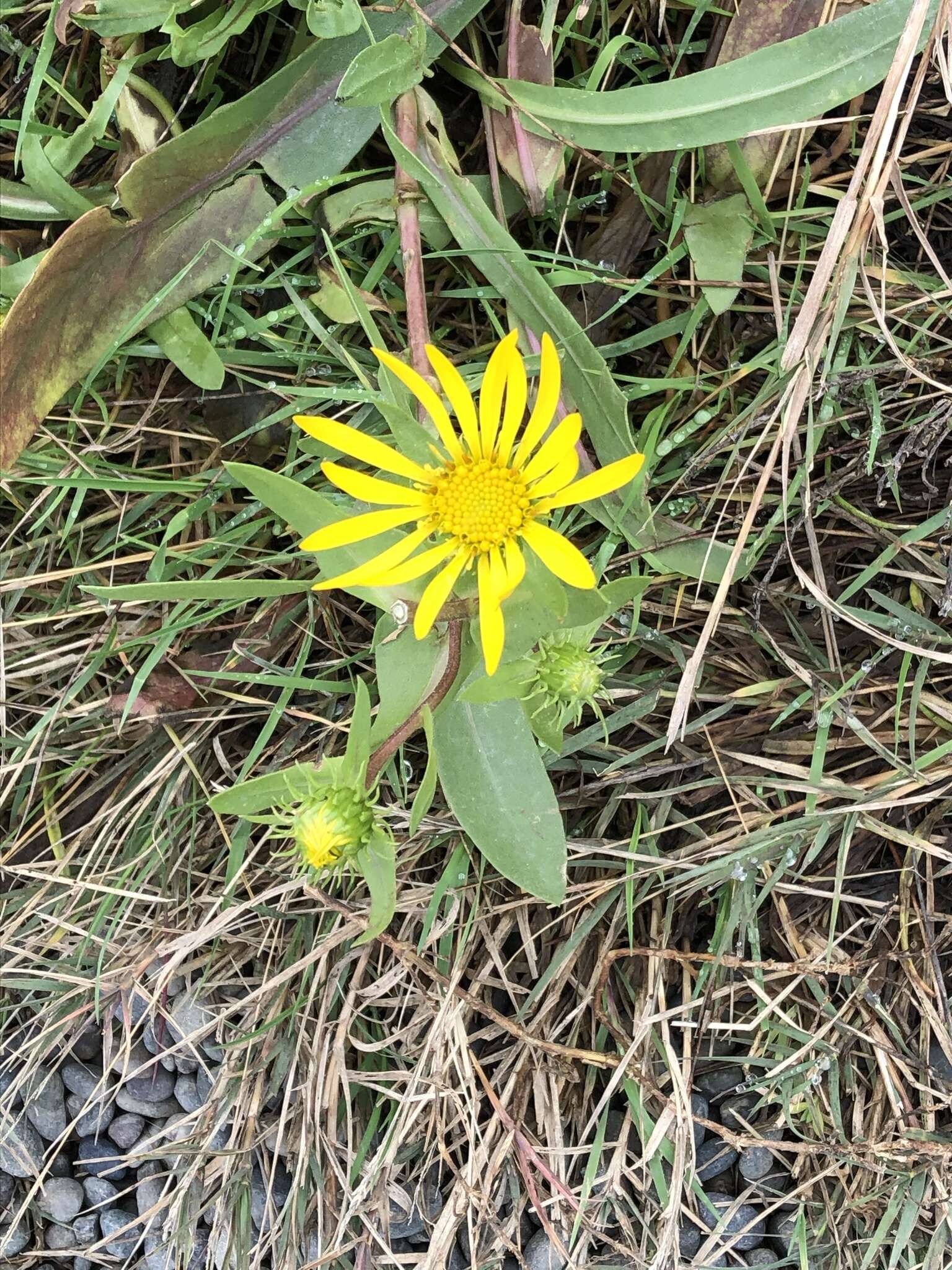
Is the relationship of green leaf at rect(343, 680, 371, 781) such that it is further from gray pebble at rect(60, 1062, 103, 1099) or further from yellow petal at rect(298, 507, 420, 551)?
gray pebble at rect(60, 1062, 103, 1099)

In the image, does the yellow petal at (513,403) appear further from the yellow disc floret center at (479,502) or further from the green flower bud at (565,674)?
the green flower bud at (565,674)

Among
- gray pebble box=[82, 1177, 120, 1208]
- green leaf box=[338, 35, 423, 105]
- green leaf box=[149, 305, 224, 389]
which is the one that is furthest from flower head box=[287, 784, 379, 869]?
gray pebble box=[82, 1177, 120, 1208]

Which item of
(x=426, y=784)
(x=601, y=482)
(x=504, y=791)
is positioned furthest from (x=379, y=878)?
(x=601, y=482)

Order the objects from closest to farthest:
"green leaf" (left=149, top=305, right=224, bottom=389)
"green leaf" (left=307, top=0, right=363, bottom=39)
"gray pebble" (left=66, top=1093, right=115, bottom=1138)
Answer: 1. "green leaf" (left=307, top=0, right=363, bottom=39)
2. "green leaf" (left=149, top=305, right=224, bottom=389)
3. "gray pebble" (left=66, top=1093, right=115, bottom=1138)

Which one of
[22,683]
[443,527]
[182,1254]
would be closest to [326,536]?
[443,527]

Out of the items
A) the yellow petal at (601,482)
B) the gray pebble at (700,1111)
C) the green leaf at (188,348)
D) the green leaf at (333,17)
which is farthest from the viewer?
the gray pebble at (700,1111)

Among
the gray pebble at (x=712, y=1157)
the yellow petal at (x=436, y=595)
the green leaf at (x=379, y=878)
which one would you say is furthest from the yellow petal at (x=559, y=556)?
the gray pebble at (x=712, y=1157)

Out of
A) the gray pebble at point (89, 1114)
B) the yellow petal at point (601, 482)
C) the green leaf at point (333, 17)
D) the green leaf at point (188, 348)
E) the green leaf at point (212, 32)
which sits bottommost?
the gray pebble at point (89, 1114)

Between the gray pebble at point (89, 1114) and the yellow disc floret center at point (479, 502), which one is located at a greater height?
the yellow disc floret center at point (479, 502)
